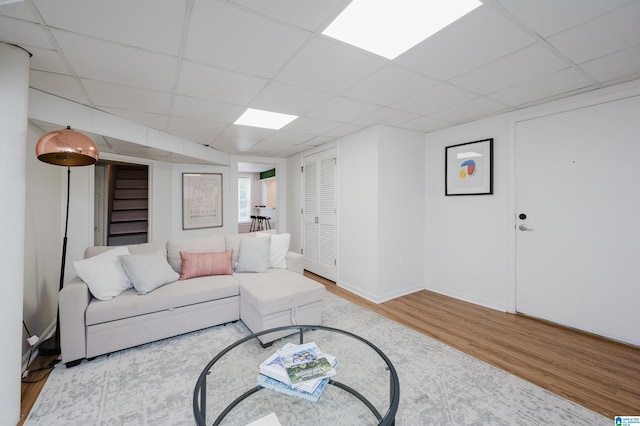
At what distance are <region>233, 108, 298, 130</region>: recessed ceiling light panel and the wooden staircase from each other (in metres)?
3.33

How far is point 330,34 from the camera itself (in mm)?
1555

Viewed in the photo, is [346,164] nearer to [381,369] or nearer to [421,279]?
[421,279]

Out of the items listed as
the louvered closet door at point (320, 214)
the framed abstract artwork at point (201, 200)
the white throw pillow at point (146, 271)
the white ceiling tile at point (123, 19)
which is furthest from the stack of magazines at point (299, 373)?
the framed abstract artwork at point (201, 200)

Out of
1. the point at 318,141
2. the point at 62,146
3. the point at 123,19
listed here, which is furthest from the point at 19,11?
the point at 318,141

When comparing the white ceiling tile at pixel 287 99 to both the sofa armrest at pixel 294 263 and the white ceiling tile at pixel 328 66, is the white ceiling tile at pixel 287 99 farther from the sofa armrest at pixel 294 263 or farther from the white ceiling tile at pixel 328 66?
the sofa armrest at pixel 294 263

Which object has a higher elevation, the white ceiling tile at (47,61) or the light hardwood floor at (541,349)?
the white ceiling tile at (47,61)

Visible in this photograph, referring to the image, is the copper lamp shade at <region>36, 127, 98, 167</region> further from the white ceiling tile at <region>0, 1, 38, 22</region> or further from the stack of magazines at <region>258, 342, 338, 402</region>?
the stack of magazines at <region>258, 342, 338, 402</region>

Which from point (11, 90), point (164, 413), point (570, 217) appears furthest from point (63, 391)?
point (570, 217)

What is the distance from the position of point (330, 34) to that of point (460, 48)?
34.4 inches

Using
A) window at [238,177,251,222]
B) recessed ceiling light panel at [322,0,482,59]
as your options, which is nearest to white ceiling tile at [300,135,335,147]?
recessed ceiling light panel at [322,0,482,59]

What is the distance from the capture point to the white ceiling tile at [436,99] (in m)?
2.36

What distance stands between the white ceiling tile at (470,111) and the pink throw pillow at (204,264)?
293 cm

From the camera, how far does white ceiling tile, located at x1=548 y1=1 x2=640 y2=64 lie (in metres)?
1.44

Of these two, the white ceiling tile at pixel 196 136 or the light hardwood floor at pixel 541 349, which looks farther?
the white ceiling tile at pixel 196 136
